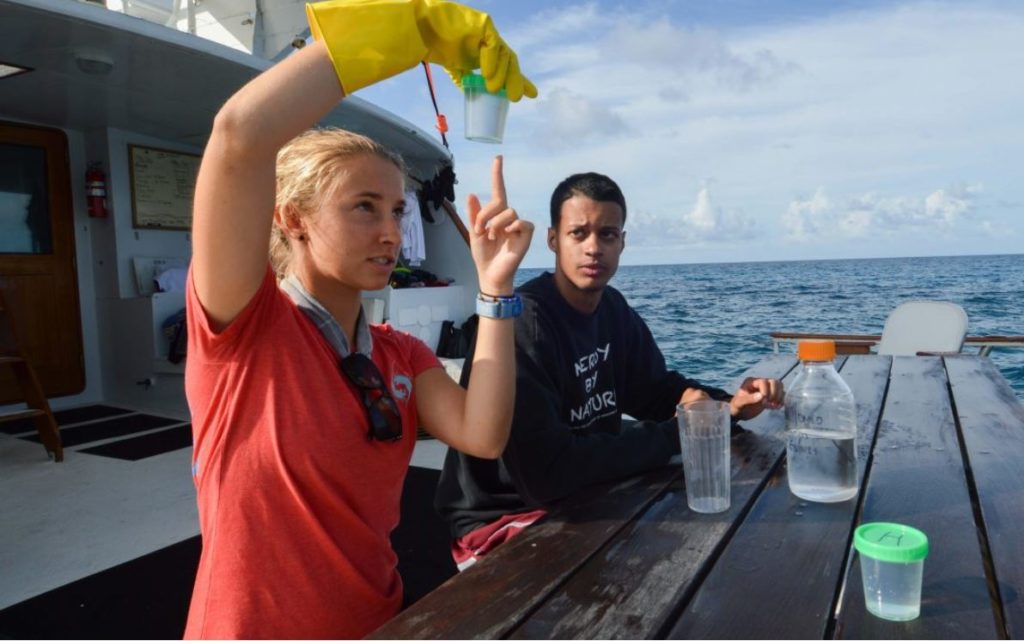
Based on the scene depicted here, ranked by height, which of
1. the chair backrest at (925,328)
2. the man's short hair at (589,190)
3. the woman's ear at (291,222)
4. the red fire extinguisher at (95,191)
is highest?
the red fire extinguisher at (95,191)

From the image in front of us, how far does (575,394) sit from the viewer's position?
1642mm

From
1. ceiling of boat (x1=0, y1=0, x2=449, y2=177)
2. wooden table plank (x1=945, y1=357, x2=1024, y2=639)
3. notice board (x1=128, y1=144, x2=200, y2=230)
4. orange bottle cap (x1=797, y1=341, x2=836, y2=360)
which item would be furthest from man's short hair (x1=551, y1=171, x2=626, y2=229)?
notice board (x1=128, y1=144, x2=200, y2=230)

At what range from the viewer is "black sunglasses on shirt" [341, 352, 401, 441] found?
112 centimetres

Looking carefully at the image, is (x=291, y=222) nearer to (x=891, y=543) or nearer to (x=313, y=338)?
(x=313, y=338)

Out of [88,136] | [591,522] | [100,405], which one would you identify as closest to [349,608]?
[591,522]

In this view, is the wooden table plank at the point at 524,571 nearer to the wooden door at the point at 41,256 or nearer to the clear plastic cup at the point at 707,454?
the clear plastic cup at the point at 707,454

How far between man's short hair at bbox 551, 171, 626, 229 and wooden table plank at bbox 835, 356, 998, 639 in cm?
89

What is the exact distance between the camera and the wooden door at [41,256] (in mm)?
5047

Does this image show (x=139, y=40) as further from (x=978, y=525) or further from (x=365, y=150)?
(x=978, y=525)

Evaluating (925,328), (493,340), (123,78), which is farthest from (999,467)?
(123,78)

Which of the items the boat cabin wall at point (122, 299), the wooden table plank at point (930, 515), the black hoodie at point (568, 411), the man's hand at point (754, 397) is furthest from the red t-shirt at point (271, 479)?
the boat cabin wall at point (122, 299)

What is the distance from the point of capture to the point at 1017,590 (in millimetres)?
838

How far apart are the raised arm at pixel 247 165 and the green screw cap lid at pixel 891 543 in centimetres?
85

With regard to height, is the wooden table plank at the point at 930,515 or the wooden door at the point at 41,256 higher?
the wooden door at the point at 41,256
